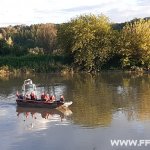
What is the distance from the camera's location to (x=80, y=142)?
26.2m

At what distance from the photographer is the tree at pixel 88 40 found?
226 ft

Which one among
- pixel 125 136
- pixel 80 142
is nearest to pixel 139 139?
pixel 125 136

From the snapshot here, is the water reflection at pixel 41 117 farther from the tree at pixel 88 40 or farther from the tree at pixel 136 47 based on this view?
the tree at pixel 136 47

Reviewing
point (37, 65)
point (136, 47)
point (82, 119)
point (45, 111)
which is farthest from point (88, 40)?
point (82, 119)

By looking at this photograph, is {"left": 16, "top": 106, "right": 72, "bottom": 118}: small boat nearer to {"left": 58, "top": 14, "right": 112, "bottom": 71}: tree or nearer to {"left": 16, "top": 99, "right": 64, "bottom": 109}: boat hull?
{"left": 16, "top": 99, "right": 64, "bottom": 109}: boat hull

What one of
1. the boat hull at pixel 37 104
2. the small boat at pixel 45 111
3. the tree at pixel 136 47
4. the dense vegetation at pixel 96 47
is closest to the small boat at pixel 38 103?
the boat hull at pixel 37 104

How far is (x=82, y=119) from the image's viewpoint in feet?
109

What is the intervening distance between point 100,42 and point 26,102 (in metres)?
33.4

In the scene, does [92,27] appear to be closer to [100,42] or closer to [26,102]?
[100,42]

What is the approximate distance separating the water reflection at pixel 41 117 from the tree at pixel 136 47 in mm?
32762

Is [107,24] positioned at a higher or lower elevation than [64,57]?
higher

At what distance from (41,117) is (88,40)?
35.4 meters

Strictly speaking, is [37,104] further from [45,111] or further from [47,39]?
[47,39]

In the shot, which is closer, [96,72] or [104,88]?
[104,88]
